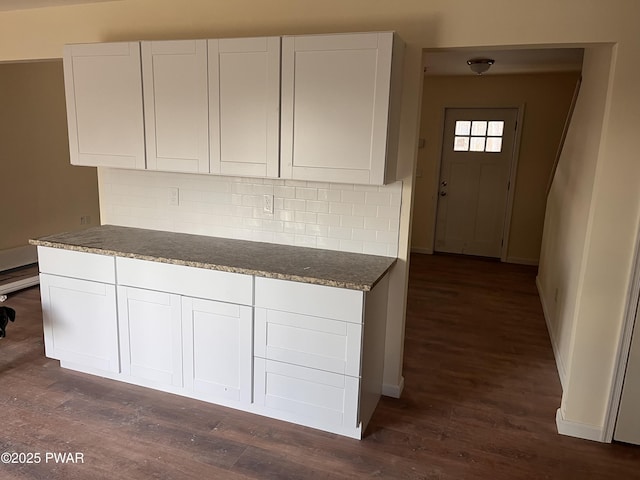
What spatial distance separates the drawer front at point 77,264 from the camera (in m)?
2.73

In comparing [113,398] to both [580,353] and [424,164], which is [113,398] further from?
[424,164]

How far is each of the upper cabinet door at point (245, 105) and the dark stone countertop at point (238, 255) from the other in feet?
1.54

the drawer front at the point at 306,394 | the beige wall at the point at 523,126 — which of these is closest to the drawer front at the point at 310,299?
the drawer front at the point at 306,394

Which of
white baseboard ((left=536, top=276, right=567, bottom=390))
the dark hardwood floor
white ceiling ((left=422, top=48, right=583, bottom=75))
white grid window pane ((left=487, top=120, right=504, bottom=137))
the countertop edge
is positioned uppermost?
white ceiling ((left=422, top=48, right=583, bottom=75))

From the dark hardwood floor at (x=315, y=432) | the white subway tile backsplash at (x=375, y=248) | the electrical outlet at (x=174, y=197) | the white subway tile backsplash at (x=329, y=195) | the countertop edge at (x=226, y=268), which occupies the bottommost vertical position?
the dark hardwood floor at (x=315, y=432)

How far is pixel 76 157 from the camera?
117 inches

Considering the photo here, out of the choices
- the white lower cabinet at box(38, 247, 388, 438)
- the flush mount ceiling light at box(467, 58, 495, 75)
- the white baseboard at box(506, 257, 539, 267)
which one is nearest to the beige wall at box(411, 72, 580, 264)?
the white baseboard at box(506, 257, 539, 267)

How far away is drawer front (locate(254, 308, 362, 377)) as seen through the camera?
2.30m

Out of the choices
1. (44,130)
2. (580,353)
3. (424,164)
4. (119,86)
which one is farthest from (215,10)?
(424,164)

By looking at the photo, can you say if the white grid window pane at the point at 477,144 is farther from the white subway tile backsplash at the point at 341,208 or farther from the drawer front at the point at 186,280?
the drawer front at the point at 186,280

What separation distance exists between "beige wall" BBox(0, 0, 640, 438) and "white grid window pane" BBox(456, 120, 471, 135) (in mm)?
3259

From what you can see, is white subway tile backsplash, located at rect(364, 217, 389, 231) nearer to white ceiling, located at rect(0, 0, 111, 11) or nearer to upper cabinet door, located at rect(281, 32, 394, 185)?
upper cabinet door, located at rect(281, 32, 394, 185)

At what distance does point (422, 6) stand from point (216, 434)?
97.1 inches

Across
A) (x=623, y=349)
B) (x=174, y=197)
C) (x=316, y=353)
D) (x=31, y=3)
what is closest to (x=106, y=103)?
(x=174, y=197)
